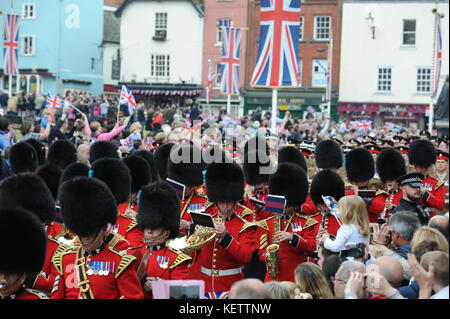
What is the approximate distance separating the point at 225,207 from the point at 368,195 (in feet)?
5.82

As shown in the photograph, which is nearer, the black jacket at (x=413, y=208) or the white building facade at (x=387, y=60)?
the black jacket at (x=413, y=208)

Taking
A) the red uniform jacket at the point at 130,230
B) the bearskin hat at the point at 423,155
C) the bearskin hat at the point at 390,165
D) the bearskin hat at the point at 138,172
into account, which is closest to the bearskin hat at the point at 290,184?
the red uniform jacket at the point at 130,230

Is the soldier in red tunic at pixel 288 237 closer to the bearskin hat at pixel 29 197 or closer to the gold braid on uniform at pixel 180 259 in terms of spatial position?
the gold braid on uniform at pixel 180 259

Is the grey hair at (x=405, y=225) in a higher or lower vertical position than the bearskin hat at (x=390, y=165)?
lower

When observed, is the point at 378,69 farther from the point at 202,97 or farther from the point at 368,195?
the point at 368,195

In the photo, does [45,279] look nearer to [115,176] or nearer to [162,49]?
[115,176]

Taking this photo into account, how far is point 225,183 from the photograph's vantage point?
5.44 m

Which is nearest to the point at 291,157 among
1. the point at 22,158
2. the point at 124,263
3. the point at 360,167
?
the point at 360,167

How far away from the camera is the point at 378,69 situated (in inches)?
1188

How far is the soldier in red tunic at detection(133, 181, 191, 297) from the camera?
414 centimetres

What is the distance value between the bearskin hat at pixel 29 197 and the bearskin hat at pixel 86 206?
0.89 m

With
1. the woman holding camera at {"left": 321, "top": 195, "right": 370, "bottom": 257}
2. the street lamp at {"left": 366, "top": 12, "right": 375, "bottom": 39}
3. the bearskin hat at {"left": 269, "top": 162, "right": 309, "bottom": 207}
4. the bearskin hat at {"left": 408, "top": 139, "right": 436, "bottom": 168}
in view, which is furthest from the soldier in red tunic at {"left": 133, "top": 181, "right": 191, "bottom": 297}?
the street lamp at {"left": 366, "top": 12, "right": 375, "bottom": 39}

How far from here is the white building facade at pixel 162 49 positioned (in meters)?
31.7
